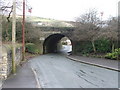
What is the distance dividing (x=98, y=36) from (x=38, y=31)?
1305 cm

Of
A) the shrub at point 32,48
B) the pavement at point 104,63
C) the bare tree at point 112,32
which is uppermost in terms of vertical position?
the bare tree at point 112,32

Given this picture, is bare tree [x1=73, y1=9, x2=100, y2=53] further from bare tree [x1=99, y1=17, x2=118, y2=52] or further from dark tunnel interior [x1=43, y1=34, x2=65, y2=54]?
dark tunnel interior [x1=43, y1=34, x2=65, y2=54]

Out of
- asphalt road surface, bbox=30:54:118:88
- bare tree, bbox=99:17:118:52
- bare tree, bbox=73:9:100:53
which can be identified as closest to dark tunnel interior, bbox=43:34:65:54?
bare tree, bbox=73:9:100:53

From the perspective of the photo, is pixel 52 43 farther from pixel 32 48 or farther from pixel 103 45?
pixel 103 45

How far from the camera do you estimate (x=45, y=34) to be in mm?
47719

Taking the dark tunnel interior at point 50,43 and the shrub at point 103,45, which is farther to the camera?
the dark tunnel interior at point 50,43

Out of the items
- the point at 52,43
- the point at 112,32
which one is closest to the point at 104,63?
the point at 112,32

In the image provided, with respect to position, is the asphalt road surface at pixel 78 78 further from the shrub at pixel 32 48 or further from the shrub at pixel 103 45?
the shrub at pixel 32 48

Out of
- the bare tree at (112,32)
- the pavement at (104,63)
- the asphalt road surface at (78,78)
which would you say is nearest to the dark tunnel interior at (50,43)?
the bare tree at (112,32)

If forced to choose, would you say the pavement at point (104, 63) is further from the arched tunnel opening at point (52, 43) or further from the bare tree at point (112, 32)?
the arched tunnel opening at point (52, 43)

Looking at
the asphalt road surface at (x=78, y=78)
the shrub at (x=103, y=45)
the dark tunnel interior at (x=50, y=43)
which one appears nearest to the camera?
the asphalt road surface at (x=78, y=78)

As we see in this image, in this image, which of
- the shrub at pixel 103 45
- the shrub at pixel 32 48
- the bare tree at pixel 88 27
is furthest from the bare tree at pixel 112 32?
the shrub at pixel 32 48

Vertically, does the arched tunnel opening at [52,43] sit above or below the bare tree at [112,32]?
below

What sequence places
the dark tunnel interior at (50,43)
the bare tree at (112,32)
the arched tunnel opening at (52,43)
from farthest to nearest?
the arched tunnel opening at (52,43), the dark tunnel interior at (50,43), the bare tree at (112,32)
